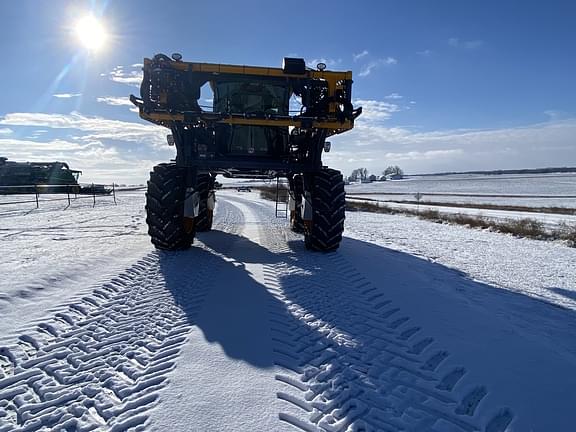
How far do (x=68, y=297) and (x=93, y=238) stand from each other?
17.3ft

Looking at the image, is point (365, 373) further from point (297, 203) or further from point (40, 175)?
point (40, 175)

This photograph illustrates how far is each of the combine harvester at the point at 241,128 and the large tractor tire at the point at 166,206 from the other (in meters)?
0.02

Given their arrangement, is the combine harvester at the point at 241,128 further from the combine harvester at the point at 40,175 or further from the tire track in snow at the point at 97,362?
the combine harvester at the point at 40,175

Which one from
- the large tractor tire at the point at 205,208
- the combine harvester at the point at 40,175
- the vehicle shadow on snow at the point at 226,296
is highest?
the combine harvester at the point at 40,175

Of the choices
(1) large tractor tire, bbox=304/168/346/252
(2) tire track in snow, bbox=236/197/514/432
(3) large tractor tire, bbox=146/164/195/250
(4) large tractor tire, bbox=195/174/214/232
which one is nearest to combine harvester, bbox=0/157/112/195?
(4) large tractor tire, bbox=195/174/214/232

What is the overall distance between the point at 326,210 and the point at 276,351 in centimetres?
452

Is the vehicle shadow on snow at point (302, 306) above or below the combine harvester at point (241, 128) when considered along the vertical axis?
below

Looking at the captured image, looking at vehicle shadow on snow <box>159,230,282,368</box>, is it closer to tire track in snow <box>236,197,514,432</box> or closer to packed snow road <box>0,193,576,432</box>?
packed snow road <box>0,193,576,432</box>

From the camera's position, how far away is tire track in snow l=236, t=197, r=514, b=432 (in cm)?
235

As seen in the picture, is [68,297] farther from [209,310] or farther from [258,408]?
[258,408]

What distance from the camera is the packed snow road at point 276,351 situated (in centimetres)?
236

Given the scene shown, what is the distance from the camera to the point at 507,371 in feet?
9.62

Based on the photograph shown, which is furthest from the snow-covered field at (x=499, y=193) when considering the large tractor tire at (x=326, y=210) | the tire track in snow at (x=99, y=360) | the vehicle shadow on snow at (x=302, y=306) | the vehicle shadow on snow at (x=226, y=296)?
the tire track in snow at (x=99, y=360)

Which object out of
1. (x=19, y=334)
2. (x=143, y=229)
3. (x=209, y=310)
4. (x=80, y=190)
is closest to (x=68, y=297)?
(x=19, y=334)
